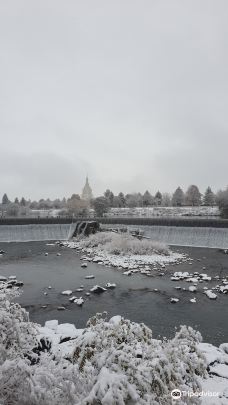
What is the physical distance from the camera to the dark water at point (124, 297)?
16.5 metres

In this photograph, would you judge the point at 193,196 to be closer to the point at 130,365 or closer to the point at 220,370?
the point at 220,370

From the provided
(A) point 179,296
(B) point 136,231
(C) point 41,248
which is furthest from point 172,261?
(C) point 41,248

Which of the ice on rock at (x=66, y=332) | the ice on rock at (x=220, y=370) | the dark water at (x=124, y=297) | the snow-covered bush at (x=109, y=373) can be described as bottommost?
the dark water at (x=124, y=297)

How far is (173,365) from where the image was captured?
4996 mm

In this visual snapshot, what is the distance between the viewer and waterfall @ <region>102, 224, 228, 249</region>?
→ 4153 centimetres

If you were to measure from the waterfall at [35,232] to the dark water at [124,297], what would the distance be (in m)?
15.3

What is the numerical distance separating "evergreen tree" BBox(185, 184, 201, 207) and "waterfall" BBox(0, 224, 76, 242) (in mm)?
65015

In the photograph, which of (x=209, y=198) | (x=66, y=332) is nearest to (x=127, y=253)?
(x=66, y=332)

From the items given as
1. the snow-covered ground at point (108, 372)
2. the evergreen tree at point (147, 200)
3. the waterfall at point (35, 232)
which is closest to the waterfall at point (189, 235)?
the waterfall at point (35, 232)

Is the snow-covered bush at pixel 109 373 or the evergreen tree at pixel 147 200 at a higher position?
the evergreen tree at pixel 147 200

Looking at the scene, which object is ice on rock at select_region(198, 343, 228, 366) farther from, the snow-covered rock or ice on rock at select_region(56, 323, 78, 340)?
the snow-covered rock

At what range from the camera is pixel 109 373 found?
4.32 metres

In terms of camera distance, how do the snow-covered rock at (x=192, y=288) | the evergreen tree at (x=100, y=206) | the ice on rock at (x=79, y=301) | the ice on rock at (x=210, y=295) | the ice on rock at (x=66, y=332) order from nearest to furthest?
the ice on rock at (x=66, y=332) < the ice on rock at (x=79, y=301) < the ice on rock at (x=210, y=295) < the snow-covered rock at (x=192, y=288) < the evergreen tree at (x=100, y=206)

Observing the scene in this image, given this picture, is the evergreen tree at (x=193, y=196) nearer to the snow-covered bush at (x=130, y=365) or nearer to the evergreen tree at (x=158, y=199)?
the evergreen tree at (x=158, y=199)
